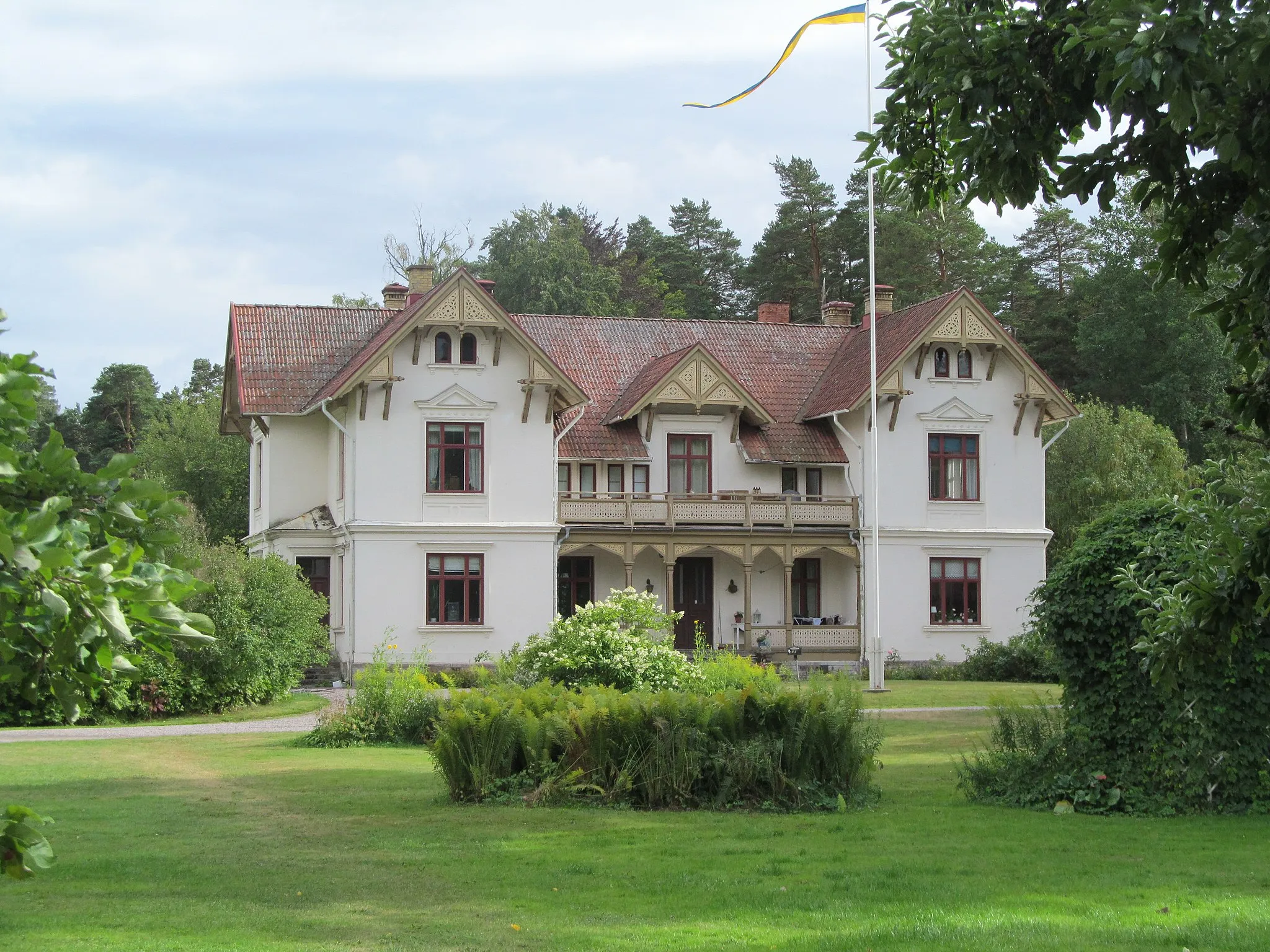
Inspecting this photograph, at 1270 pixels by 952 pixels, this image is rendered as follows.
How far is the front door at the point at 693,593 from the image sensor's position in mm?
40500

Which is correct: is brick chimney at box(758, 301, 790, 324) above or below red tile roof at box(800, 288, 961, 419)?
above

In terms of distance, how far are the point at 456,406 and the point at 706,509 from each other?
728cm

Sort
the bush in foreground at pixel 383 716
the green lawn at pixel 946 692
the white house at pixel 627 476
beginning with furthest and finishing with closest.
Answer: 1. the white house at pixel 627 476
2. the green lawn at pixel 946 692
3. the bush in foreground at pixel 383 716

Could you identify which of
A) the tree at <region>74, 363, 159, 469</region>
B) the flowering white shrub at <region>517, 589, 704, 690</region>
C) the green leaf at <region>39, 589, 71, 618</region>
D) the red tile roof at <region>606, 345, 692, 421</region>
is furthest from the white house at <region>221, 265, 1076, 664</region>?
the tree at <region>74, 363, 159, 469</region>

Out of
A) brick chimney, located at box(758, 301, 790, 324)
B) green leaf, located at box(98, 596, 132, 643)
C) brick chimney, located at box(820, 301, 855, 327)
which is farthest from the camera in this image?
brick chimney, located at box(758, 301, 790, 324)

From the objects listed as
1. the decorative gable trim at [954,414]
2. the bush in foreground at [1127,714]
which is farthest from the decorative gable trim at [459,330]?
the bush in foreground at [1127,714]

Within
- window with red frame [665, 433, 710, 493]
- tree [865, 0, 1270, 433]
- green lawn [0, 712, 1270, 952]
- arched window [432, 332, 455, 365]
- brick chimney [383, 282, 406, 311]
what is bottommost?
green lawn [0, 712, 1270, 952]

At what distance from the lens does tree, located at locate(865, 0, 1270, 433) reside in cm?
492

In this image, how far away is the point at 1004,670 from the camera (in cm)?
3712

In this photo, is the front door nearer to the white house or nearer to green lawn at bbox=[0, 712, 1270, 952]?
the white house

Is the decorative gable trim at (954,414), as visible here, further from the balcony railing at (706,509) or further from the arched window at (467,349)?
the arched window at (467,349)

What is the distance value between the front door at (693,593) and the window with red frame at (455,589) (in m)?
6.67

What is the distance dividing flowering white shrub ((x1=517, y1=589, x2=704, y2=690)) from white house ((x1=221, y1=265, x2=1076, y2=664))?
1730cm

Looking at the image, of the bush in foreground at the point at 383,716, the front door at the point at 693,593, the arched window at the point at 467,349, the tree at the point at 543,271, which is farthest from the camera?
the tree at the point at 543,271
